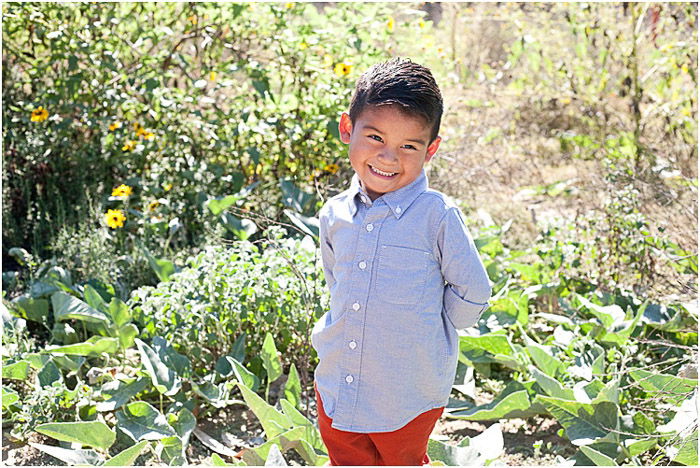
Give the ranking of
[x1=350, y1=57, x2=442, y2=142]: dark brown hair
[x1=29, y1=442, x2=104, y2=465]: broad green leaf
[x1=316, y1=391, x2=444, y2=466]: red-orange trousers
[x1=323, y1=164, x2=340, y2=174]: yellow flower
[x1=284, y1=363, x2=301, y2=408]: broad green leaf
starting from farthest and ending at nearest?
[x1=323, y1=164, x2=340, y2=174]: yellow flower < [x1=284, y1=363, x2=301, y2=408]: broad green leaf < [x1=29, y1=442, x2=104, y2=465]: broad green leaf < [x1=316, y1=391, x2=444, y2=466]: red-orange trousers < [x1=350, y1=57, x2=442, y2=142]: dark brown hair

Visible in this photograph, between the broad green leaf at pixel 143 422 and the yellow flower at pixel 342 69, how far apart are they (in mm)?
1904

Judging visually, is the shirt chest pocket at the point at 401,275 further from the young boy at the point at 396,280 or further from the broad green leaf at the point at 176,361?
the broad green leaf at the point at 176,361

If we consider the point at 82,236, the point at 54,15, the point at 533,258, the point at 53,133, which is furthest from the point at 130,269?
the point at 533,258

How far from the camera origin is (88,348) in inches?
113

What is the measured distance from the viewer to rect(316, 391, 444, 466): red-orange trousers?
198 centimetres

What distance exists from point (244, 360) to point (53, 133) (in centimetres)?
181

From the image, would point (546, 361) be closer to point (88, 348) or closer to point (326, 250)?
point (326, 250)

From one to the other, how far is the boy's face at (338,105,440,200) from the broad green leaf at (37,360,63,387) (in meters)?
1.36

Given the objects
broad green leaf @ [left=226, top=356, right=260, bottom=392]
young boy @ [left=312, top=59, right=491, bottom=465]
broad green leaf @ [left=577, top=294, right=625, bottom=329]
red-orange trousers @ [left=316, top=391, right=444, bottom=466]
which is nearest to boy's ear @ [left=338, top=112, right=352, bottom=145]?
young boy @ [left=312, top=59, right=491, bottom=465]

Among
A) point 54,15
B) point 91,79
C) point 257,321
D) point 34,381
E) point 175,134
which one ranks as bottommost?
point 34,381

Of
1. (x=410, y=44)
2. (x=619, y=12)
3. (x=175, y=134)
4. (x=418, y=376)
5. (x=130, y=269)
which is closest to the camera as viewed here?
(x=418, y=376)

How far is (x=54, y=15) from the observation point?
4.18 m

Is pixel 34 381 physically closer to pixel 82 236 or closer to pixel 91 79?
pixel 82 236

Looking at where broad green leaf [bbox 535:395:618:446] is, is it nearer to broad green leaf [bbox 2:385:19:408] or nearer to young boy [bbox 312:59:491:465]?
young boy [bbox 312:59:491:465]
